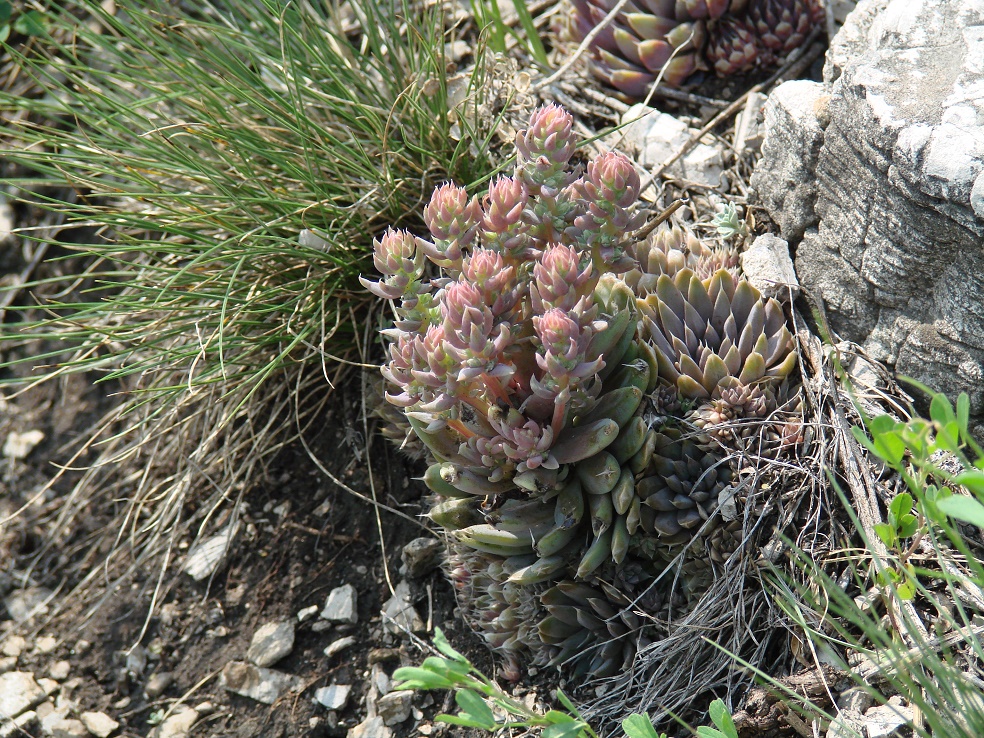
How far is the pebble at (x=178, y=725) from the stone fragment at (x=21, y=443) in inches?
59.4

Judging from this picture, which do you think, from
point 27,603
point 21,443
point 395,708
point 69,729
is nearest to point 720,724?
point 395,708

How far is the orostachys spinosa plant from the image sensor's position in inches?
76.1

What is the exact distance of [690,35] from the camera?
299 centimetres

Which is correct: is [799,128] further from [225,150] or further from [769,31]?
[225,150]

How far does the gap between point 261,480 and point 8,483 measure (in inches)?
50.3

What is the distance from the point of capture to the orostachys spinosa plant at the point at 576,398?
1933 mm

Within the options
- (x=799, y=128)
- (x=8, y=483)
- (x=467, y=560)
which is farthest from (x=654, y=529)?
(x=8, y=483)

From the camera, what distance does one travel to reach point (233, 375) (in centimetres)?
281

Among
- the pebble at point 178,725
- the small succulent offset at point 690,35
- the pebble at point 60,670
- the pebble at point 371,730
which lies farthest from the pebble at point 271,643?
the small succulent offset at point 690,35

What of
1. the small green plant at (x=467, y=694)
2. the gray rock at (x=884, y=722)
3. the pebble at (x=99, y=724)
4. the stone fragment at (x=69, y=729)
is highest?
the small green plant at (x=467, y=694)

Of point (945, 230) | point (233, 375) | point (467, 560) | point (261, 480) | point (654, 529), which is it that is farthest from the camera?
point (261, 480)

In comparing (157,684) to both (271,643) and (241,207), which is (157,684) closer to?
(271,643)

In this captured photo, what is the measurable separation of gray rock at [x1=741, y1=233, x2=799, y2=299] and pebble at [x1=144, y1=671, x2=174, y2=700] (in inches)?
90.6

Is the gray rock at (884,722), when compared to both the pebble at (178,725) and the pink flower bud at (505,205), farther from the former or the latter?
the pebble at (178,725)
